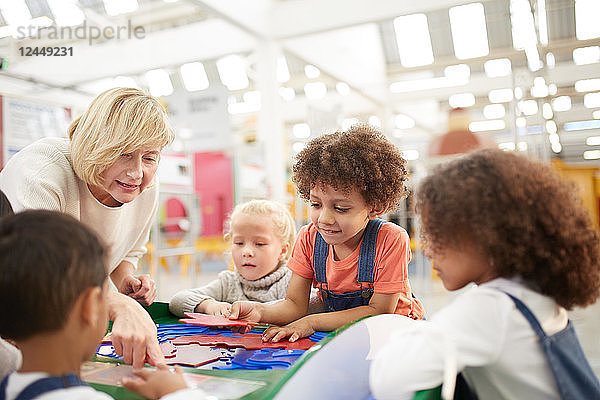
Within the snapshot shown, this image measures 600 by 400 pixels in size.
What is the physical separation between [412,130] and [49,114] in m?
9.09

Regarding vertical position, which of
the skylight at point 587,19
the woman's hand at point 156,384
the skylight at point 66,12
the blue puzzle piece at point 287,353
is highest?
the skylight at point 66,12

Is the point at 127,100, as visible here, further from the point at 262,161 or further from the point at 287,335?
the point at 262,161

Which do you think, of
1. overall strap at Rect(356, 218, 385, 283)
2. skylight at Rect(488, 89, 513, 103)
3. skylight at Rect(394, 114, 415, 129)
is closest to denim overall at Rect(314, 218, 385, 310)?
overall strap at Rect(356, 218, 385, 283)

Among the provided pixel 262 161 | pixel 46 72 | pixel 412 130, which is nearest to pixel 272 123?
pixel 262 161

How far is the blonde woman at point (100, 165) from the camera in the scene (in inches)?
49.6

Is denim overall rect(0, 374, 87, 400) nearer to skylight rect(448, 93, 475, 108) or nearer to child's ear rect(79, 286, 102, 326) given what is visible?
child's ear rect(79, 286, 102, 326)

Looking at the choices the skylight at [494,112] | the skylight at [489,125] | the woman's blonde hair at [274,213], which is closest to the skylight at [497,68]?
the skylight at [494,112]

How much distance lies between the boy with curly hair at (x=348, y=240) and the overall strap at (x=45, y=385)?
1.98ft

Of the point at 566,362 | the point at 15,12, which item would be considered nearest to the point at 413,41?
the point at 15,12

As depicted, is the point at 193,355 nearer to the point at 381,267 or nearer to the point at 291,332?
the point at 291,332

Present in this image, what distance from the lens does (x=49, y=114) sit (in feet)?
12.0

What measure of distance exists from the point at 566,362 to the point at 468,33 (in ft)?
26.5

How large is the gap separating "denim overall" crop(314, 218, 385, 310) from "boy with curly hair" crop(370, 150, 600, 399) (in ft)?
1.44

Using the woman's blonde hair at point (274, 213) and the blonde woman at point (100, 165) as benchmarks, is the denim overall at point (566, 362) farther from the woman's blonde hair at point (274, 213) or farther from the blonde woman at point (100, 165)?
the woman's blonde hair at point (274, 213)
